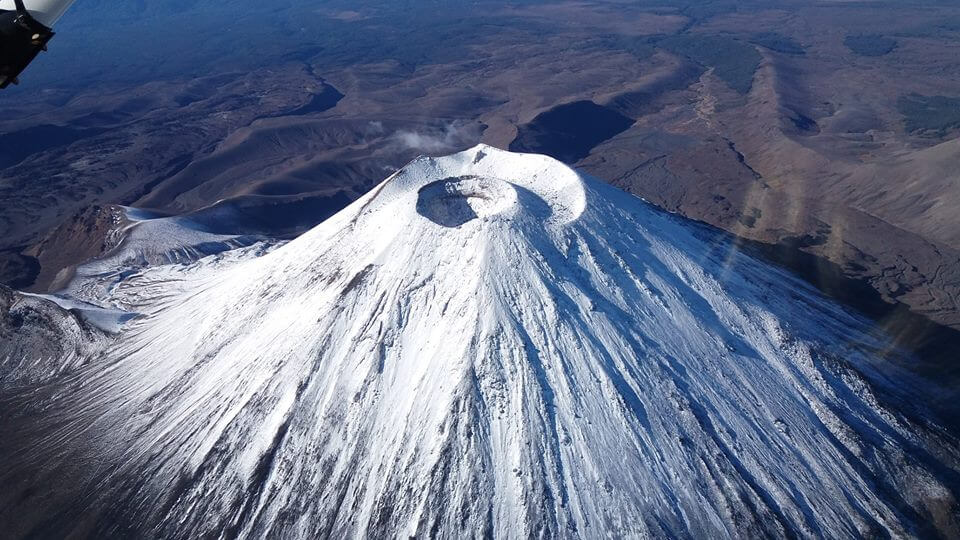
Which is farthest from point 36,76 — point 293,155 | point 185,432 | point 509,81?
point 185,432

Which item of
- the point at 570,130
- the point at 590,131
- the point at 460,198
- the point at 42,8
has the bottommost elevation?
the point at 590,131

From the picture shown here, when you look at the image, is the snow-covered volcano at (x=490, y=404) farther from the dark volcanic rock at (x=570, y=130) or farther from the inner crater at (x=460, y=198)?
the dark volcanic rock at (x=570, y=130)

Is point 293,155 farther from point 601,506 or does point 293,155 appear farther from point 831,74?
point 831,74

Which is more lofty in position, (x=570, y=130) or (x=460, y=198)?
(x=460, y=198)

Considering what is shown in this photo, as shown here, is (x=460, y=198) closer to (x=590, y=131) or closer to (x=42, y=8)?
(x=42, y=8)

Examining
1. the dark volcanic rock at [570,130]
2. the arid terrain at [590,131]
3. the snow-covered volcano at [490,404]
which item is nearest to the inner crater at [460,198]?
the snow-covered volcano at [490,404]

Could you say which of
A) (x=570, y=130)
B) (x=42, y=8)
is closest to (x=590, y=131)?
(x=570, y=130)

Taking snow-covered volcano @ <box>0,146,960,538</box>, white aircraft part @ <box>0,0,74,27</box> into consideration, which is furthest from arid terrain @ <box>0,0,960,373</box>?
white aircraft part @ <box>0,0,74,27</box>
